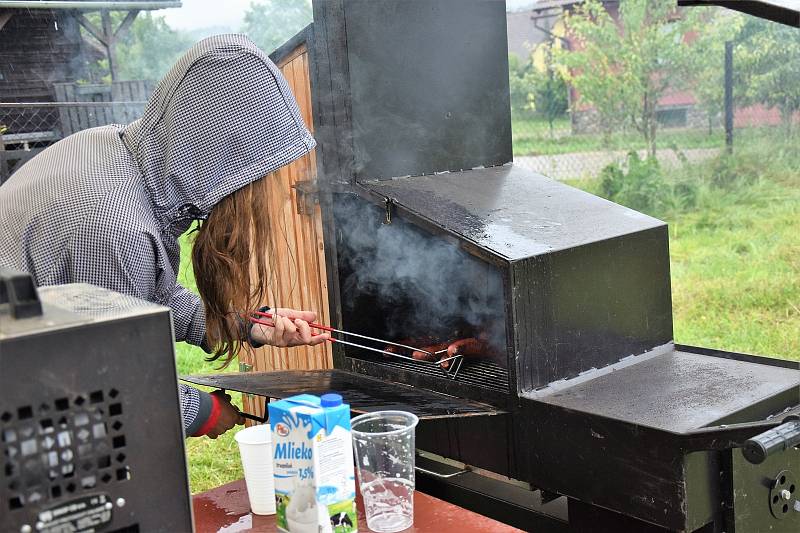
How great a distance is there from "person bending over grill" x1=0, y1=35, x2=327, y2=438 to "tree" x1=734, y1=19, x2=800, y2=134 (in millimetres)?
7434

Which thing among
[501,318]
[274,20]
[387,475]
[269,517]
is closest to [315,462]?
[387,475]

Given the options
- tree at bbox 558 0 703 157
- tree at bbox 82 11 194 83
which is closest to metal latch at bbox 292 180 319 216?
tree at bbox 82 11 194 83

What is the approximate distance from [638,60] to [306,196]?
21.4ft

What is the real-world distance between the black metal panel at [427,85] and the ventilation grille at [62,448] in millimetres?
1743

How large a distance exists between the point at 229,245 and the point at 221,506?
68 cm

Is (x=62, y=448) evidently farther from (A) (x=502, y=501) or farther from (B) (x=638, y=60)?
(B) (x=638, y=60)

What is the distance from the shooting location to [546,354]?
2.46 m

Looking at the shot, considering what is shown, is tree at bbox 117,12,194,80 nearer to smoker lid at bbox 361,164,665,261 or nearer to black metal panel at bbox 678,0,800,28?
smoker lid at bbox 361,164,665,261

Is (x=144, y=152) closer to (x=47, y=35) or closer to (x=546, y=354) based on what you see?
(x=546, y=354)

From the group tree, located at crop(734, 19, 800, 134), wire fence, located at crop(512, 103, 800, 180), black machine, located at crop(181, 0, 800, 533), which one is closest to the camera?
black machine, located at crop(181, 0, 800, 533)

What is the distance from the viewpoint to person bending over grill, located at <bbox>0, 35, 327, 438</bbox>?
187 centimetres

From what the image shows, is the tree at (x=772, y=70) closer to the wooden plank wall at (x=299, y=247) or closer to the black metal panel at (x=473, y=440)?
the wooden plank wall at (x=299, y=247)

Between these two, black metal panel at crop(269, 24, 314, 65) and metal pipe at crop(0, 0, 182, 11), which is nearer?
black metal panel at crop(269, 24, 314, 65)

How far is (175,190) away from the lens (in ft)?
6.79
